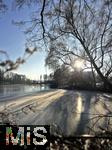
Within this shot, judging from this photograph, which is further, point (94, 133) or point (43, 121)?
point (43, 121)

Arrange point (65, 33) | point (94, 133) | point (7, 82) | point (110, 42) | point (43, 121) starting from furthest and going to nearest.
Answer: point (7, 82) → point (110, 42) → point (65, 33) → point (43, 121) → point (94, 133)

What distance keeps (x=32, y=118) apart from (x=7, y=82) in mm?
67461

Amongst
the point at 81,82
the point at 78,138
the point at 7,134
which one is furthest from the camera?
the point at 81,82

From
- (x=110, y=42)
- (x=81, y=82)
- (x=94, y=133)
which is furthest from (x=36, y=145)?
(x=81, y=82)

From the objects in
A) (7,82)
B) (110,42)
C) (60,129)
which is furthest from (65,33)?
(7,82)

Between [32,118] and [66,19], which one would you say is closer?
[32,118]

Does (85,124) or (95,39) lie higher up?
(95,39)

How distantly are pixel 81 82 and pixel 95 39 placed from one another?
122ft

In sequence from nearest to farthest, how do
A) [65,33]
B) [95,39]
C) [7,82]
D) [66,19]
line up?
1. [66,19]
2. [65,33]
3. [95,39]
4. [7,82]

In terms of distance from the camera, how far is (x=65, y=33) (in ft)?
91.2

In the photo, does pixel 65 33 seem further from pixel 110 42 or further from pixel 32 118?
pixel 32 118

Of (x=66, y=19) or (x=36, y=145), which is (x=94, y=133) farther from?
(x=66, y=19)

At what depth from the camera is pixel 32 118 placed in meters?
14.0

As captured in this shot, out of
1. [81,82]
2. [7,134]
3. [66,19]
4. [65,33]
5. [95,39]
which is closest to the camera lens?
[7,134]
